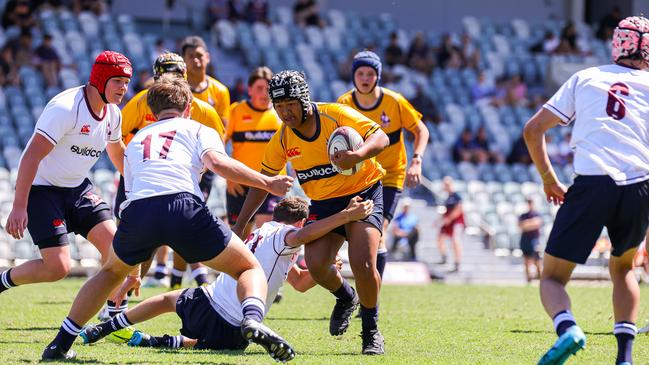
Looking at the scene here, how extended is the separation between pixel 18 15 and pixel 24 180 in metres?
16.1

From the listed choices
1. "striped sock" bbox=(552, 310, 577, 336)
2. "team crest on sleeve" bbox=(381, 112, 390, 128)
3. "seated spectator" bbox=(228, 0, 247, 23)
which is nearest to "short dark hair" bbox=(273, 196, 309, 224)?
"team crest on sleeve" bbox=(381, 112, 390, 128)

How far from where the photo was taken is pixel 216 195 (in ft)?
65.2

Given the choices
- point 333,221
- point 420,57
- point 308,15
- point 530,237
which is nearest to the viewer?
point 333,221

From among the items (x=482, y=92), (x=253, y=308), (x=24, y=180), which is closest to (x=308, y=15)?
(x=482, y=92)

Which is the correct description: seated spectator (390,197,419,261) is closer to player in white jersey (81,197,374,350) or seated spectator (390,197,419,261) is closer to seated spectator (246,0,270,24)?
seated spectator (246,0,270,24)

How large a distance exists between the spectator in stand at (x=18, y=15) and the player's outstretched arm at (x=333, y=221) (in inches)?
628

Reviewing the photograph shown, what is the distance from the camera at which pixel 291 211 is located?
8305 millimetres

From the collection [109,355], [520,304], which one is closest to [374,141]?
[109,355]

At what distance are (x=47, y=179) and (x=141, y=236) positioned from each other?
5.83 ft

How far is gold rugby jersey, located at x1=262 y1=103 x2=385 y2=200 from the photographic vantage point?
307 inches

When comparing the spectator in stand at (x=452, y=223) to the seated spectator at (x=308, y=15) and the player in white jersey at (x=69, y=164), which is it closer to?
the seated spectator at (x=308, y=15)

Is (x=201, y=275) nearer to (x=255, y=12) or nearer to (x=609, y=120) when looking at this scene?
(x=609, y=120)

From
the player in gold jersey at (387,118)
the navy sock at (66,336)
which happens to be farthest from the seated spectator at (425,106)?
the navy sock at (66,336)

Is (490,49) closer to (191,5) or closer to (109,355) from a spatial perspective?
(191,5)
